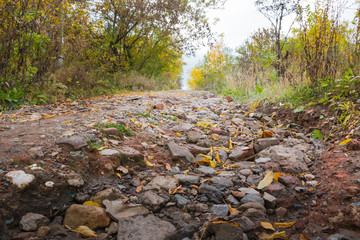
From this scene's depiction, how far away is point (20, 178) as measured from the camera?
147cm

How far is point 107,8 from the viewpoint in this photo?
8.41m

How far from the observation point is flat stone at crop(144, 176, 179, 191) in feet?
5.95

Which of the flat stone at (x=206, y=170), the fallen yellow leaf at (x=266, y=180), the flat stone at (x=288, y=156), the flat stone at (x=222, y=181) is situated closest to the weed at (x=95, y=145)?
the flat stone at (x=206, y=170)

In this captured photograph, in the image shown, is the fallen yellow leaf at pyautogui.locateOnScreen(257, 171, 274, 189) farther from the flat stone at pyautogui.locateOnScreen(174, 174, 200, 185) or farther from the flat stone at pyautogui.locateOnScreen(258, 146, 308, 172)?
the flat stone at pyautogui.locateOnScreen(174, 174, 200, 185)

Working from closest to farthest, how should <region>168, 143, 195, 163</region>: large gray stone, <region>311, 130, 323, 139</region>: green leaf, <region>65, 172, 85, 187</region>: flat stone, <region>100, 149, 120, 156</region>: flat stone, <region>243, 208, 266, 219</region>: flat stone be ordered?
<region>243, 208, 266, 219</region>: flat stone < <region>65, 172, 85, 187</region>: flat stone < <region>100, 149, 120, 156</region>: flat stone < <region>168, 143, 195, 163</region>: large gray stone < <region>311, 130, 323, 139</region>: green leaf

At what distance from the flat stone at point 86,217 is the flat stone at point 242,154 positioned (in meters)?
1.58

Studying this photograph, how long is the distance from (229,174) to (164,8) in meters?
8.91

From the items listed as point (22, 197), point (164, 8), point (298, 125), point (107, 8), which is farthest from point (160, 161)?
point (164, 8)

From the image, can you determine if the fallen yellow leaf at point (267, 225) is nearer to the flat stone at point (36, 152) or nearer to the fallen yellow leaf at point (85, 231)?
the fallen yellow leaf at point (85, 231)

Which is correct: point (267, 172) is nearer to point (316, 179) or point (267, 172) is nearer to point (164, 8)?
point (316, 179)

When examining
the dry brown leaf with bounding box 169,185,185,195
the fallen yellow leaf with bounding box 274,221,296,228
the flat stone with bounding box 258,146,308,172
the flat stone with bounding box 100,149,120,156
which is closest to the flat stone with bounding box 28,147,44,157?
the flat stone with bounding box 100,149,120,156

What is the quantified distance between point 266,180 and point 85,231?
1.45 metres

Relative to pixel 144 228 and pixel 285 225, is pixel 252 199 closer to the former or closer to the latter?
pixel 285 225

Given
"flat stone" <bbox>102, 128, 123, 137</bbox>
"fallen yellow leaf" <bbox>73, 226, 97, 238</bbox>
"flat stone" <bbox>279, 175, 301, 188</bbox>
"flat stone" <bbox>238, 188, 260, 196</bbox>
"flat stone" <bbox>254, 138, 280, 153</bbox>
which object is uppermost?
"flat stone" <bbox>102, 128, 123, 137</bbox>
